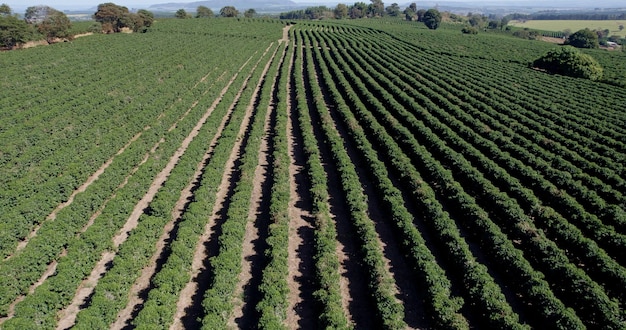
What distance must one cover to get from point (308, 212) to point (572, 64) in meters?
57.5

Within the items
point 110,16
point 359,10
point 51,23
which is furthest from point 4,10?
point 359,10

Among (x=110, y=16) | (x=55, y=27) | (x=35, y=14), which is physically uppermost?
(x=35, y=14)

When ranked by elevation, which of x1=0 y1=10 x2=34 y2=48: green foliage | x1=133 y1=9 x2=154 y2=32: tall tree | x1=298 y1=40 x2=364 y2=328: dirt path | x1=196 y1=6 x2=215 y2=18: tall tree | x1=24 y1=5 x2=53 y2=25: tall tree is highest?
x1=196 y1=6 x2=215 y2=18: tall tree

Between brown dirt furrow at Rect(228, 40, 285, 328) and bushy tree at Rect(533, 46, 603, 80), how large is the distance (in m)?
54.8

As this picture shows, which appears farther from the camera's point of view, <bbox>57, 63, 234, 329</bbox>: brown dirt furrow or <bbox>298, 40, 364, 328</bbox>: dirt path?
<bbox>298, 40, 364, 328</bbox>: dirt path

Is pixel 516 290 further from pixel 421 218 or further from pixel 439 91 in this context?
pixel 439 91

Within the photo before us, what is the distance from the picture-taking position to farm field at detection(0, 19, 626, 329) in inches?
526

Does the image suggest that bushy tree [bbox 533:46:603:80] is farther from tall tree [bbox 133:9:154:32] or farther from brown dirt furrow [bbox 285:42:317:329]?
tall tree [bbox 133:9:154:32]

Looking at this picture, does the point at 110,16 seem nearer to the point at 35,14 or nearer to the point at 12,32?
the point at 35,14

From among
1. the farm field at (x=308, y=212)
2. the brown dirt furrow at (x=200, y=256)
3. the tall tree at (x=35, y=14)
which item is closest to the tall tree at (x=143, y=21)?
→ the tall tree at (x=35, y=14)

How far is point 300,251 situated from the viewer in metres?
16.8

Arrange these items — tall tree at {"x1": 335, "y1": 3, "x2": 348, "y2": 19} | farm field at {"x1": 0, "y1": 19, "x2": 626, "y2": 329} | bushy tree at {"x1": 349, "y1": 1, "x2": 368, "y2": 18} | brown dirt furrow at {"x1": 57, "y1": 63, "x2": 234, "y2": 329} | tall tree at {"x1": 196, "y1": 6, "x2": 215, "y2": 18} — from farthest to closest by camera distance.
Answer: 1. bushy tree at {"x1": 349, "y1": 1, "x2": 368, "y2": 18}
2. tall tree at {"x1": 335, "y1": 3, "x2": 348, "y2": 19}
3. tall tree at {"x1": 196, "y1": 6, "x2": 215, "y2": 18}
4. farm field at {"x1": 0, "y1": 19, "x2": 626, "y2": 329}
5. brown dirt furrow at {"x1": 57, "y1": 63, "x2": 234, "y2": 329}

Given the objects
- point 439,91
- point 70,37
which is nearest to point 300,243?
point 439,91

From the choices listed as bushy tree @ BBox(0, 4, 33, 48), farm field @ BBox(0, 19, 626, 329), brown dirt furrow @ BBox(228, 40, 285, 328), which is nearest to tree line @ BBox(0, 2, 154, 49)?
bushy tree @ BBox(0, 4, 33, 48)
